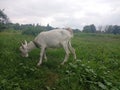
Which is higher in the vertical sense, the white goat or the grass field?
the white goat

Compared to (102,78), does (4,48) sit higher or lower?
higher

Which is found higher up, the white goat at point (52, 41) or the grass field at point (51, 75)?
the white goat at point (52, 41)

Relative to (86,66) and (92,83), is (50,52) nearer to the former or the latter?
(86,66)

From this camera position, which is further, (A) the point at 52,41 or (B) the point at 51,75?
(A) the point at 52,41

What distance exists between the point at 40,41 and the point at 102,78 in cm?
335

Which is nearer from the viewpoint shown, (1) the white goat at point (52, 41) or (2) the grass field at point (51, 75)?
(2) the grass field at point (51, 75)

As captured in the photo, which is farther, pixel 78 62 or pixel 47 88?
pixel 78 62

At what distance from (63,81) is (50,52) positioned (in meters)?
4.18

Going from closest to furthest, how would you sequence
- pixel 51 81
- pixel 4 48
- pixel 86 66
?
pixel 51 81 < pixel 86 66 < pixel 4 48

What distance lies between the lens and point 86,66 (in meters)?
9.98

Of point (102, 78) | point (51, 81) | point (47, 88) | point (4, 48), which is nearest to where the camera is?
point (47, 88)

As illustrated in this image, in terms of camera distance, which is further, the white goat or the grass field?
the white goat

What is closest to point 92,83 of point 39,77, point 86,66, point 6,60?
point 86,66

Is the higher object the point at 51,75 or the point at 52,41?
the point at 52,41
